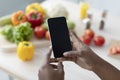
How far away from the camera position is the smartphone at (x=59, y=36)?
0.97m

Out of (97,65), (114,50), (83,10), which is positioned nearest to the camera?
(97,65)

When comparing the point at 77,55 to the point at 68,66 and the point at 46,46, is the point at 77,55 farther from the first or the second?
the point at 46,46

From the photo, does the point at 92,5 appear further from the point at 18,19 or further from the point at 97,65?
the point at 97,65

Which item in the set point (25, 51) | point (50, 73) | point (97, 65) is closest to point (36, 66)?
point (25, 51)

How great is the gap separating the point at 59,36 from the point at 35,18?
0.40 meters

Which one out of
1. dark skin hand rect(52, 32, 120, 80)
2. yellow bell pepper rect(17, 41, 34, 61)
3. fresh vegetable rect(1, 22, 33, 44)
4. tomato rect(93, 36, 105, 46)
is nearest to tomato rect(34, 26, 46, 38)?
fresh vegetable rect(1, 22, 33, 44)

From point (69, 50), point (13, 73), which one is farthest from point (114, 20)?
point (13, 73)

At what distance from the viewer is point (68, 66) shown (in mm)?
1127

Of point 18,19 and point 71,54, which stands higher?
point 18,19

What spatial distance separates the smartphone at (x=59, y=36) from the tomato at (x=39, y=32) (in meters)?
0.29

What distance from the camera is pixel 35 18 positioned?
4.42ft

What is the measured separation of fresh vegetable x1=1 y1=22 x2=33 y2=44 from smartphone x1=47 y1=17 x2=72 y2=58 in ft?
0.95

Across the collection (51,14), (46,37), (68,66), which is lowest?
(68,66)

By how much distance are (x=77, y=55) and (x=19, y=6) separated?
5.06 feet
